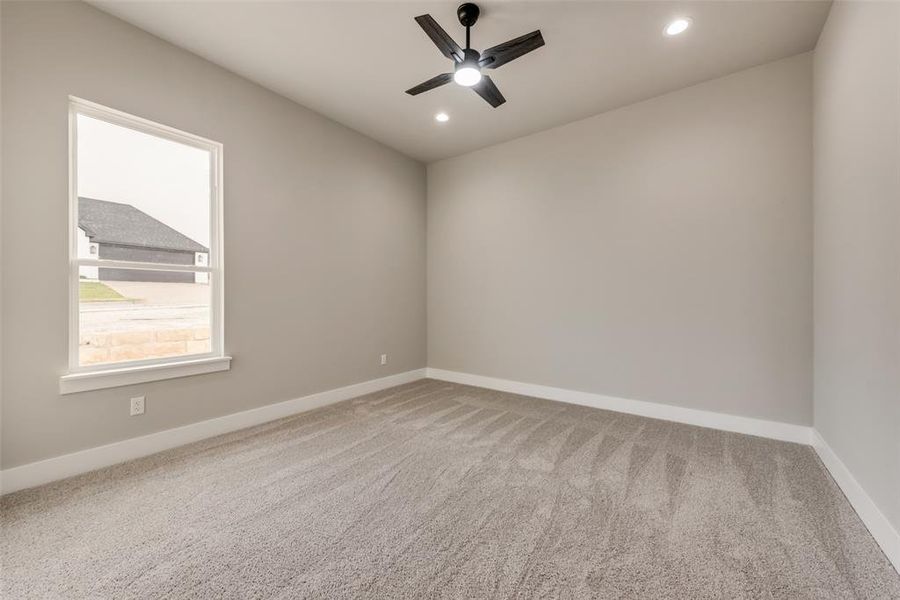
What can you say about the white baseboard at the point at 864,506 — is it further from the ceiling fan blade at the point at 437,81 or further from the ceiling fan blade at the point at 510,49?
the ceiling fan blade at the point at 437,81

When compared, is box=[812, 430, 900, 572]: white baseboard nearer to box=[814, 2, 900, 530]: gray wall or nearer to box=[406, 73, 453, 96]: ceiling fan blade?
box=[814, 2, 900, 530]: gray wall

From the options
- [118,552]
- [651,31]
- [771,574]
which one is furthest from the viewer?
[651,31]

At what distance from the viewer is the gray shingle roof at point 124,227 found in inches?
94.7

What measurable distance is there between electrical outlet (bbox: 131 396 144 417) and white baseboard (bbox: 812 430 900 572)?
420cm

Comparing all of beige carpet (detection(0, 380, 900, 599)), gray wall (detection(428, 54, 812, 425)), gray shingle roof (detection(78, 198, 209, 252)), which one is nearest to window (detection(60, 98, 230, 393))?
gray shingle roof (detection(78, 198, 209, 252))

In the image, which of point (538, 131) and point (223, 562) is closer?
point (223, 562)

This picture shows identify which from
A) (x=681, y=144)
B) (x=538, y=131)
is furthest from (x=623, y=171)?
(x=538, y=131)

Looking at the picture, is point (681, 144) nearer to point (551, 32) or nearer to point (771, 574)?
point (551, 32)

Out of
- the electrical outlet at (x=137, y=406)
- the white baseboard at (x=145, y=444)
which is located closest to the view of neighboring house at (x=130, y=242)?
the electrical outlet at (x=137, y=406)

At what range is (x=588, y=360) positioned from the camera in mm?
3812

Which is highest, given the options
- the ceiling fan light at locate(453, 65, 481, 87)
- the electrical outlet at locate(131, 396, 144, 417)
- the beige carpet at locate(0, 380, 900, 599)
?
the ceiling fan light at locate(453, 65, 481, 87)

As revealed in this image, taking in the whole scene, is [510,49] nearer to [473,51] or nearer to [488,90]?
[473,51]

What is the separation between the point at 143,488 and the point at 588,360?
3727mm

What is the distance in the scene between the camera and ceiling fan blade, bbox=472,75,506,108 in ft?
8.28
